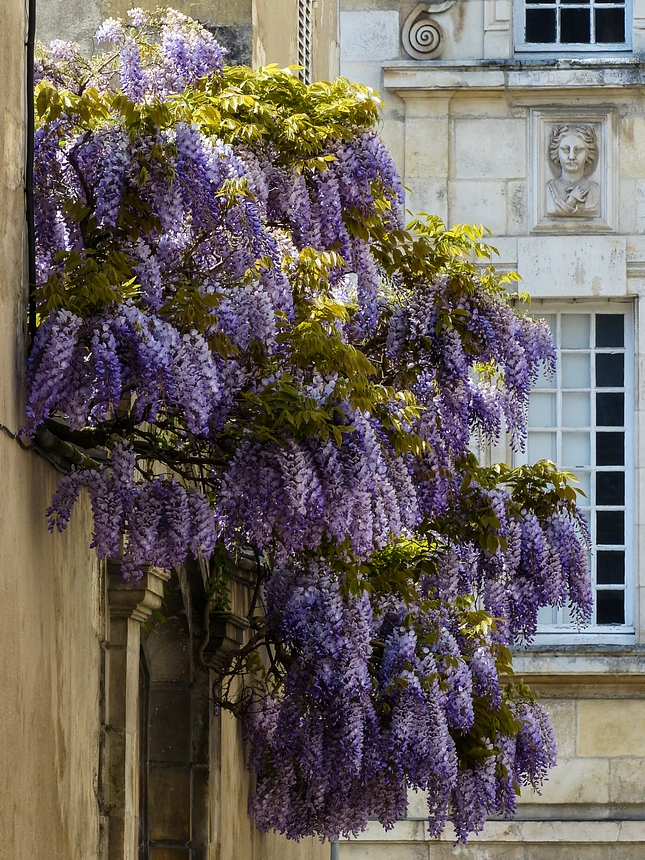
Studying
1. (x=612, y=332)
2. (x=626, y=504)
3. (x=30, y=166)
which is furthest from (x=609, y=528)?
(x=30, y=166)

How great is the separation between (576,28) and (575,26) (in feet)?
0.09

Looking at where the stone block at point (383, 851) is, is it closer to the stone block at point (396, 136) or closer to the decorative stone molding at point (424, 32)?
the stone block at point (396, 136)

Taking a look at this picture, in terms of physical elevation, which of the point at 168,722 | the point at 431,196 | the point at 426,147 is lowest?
the point at 168,722

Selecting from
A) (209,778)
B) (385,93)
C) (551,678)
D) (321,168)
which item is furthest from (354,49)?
(321,168)

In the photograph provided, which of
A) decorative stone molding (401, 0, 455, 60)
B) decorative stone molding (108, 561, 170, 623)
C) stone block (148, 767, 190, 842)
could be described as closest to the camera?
decorative stone molding (108, 561, 170, 623)

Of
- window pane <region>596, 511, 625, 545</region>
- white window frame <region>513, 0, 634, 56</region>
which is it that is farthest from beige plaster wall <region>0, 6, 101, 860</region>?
white window frame <region>513, 0, 634, 56</region>

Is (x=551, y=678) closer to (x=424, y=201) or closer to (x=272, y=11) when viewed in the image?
(x=424, y=201)

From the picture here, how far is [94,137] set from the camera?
5887mm

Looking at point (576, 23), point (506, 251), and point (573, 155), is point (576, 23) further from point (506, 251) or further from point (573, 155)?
point (506, 251)

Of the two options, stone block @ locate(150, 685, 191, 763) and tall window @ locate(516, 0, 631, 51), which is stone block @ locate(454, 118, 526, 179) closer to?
tall window @ locate(516, 0, 631, 51)

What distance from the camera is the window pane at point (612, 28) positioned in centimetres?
1631

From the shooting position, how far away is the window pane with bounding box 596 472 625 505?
15.9 metres

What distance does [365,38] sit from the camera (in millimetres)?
16219

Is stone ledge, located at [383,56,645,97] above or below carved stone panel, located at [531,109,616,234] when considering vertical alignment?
above
